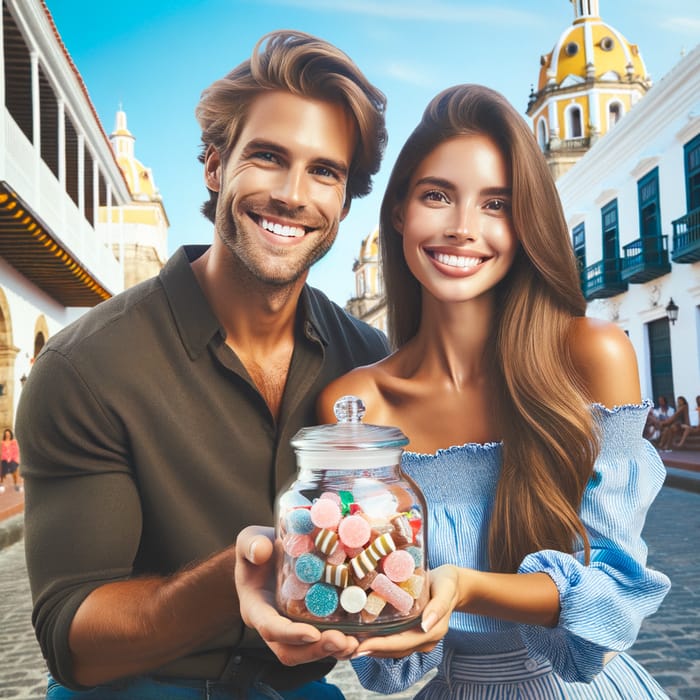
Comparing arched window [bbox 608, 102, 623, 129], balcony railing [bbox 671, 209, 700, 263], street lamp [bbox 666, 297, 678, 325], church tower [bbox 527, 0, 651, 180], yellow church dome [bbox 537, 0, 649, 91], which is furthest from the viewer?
yellow church dome [bbox 537, 0, 649, 91]

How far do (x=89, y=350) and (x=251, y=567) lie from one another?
856 mm

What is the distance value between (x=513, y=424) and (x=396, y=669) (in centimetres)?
67

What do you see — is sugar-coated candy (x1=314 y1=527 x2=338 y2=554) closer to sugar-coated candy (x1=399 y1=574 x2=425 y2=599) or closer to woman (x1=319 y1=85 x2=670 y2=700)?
sugar-coated candy (x1=399 y1=574 x2=425 y2=599)

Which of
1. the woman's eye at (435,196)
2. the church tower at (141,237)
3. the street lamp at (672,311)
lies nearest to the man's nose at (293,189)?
the woman's eye at (435,196)

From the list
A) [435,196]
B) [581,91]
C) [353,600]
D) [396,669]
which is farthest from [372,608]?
[581,91]

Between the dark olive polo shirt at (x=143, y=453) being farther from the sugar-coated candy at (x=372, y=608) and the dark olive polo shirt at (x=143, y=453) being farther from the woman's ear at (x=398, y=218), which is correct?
the sugar-coated candy at (x=372, y=608)

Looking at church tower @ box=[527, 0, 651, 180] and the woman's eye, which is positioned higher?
church tower @ box=[527, 0, 651, 180]

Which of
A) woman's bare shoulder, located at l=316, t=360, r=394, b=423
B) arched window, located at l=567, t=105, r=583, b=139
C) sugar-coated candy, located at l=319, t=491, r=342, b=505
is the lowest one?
sugar-coated candy, located at l=319, t=491, r=342, b=505

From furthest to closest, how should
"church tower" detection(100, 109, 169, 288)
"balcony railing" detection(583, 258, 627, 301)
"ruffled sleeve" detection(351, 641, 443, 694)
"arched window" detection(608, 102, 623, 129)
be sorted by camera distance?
1. "church tower" detection(100, 109, 169, 288)
2. "arched window" detection(608, 102, 623, 129)
3. "balcony railing" detection(583, 258, 627, 301)
4. "ruffled sleeve" detection(351, 641, 443, 694)

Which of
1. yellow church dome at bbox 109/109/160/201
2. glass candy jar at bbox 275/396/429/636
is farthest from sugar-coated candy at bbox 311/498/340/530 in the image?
yellow church dome at bbox 109/109/160/201

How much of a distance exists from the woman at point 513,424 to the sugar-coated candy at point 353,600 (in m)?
0.35

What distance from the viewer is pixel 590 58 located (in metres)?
36.7

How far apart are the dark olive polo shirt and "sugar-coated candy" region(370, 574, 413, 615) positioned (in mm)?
693

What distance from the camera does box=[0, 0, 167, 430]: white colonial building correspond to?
11656 millimetres
